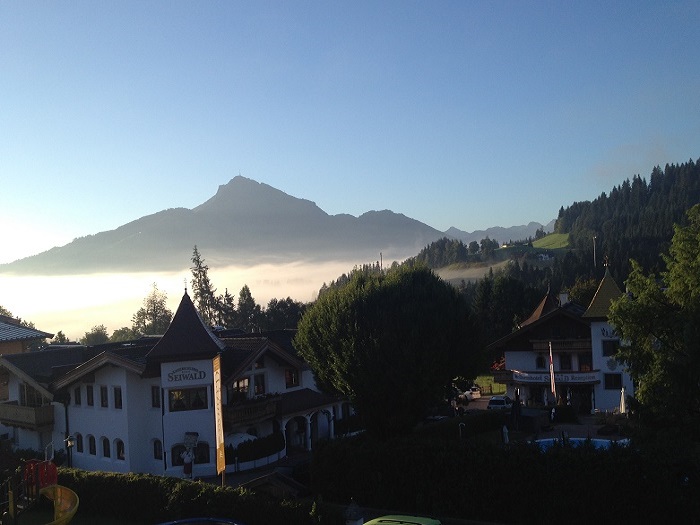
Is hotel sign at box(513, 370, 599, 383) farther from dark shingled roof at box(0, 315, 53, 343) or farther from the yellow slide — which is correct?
the yellow slide

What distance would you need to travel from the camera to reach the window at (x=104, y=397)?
38062 millimetres

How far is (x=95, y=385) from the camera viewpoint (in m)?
38.7

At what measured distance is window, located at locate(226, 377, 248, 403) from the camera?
3709cm

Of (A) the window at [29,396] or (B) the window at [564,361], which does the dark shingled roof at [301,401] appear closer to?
(A) the window at [29,396]

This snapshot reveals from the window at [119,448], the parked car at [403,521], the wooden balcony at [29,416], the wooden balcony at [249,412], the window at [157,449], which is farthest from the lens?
the wooden balcony at [29,416]

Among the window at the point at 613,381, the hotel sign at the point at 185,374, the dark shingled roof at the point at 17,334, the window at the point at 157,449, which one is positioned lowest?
the window at the point at 613,381

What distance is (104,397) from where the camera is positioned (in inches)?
1507

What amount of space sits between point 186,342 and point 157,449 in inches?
234

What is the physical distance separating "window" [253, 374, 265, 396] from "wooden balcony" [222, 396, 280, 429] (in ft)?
4.70

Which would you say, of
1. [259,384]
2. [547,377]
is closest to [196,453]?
[259,384]

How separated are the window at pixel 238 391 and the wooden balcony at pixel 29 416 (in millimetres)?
12053

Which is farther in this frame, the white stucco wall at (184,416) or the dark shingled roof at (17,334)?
the dark shingled roof at (17,334)

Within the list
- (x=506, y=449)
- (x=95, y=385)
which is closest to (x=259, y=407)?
(x=95, y=385)

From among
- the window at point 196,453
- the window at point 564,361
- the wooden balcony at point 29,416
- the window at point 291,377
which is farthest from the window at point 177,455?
the window at point 564,361
